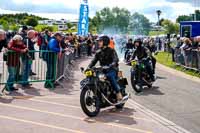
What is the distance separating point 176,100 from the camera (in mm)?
12953

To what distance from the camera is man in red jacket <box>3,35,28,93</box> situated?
42.9 feet

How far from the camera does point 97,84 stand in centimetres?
1020

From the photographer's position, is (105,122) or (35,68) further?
(35,68)

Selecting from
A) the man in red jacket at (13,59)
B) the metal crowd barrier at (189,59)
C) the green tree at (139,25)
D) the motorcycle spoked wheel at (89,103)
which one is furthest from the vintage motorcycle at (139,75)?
the green tree at (139,25)

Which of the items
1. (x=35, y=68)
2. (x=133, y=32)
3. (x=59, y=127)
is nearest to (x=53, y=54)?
(x=35, y=68)

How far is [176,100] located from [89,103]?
148 inches

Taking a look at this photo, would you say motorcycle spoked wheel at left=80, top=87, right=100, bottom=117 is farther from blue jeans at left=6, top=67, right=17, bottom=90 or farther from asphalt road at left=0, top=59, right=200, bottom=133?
blue jeans at left=6, top=67, right=17, bottom=90

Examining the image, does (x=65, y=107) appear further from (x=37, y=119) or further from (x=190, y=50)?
(x=190, y=50)

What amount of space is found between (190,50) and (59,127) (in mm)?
14001

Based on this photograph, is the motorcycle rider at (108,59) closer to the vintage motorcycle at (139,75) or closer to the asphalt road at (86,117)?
the asphalt road at (86,117)

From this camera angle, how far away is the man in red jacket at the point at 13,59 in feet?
42.9

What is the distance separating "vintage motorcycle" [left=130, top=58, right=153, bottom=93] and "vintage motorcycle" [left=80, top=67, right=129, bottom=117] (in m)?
3.87

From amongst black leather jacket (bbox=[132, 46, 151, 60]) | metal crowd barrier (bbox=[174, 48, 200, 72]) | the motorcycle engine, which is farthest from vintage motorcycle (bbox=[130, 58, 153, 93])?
metal crowd barrier (bbox=[174, 48, 200, 72])

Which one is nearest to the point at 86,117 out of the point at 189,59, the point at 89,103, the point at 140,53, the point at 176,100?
the point at 89,103
